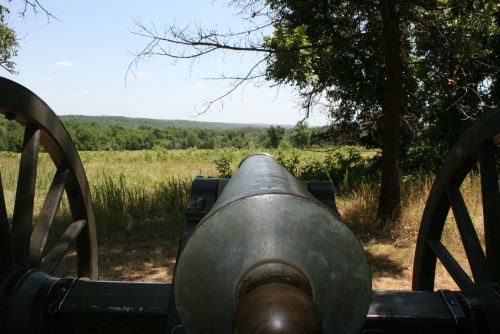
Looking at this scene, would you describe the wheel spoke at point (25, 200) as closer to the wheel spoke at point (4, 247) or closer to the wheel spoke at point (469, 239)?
the wheel spoke at point (4, 247)

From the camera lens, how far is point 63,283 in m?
1.71

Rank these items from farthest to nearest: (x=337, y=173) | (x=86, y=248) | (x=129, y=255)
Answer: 1. (x=337, y=173)
2. (x=129, y=255)
3. (x=86, y=248)

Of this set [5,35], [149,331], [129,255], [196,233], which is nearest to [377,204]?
[129,255]

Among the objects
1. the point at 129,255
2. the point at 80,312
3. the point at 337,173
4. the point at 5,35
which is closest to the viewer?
the point at 80,312

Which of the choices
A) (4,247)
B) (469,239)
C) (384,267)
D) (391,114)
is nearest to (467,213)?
(469,239)

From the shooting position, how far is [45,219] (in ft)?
7.24

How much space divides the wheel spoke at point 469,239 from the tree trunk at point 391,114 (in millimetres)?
3768

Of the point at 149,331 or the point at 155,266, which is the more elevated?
the point at 149,331

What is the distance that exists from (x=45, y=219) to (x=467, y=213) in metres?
2.33

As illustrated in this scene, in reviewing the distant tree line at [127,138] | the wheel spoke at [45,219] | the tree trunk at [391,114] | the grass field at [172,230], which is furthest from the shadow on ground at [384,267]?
the distant tree line at [127,138]

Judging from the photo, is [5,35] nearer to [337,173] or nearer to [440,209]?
[337,173]

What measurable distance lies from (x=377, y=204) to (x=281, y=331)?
622 cm

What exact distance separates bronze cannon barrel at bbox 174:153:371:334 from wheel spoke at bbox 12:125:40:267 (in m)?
1.24

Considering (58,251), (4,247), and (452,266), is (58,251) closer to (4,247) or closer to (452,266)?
(4,247)
